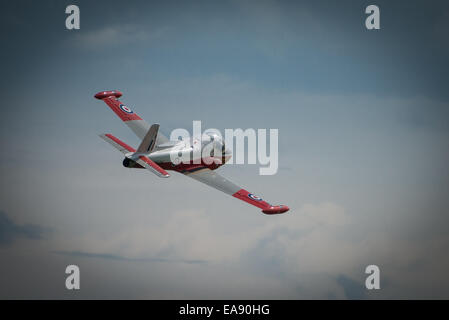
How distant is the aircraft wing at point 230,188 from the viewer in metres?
58.1

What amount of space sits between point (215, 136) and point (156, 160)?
904cm

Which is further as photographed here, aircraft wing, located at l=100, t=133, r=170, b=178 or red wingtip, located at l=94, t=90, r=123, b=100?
red wingtip, located at l=94, t=90, r=123, b=100

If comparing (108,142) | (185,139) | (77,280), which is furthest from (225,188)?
(77,280)

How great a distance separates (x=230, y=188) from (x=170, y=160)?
741 centimetres

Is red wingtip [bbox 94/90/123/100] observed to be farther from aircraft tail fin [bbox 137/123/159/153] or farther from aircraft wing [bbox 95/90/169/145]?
Answer: aircraft tail fin [bbox 137/123/159/153]

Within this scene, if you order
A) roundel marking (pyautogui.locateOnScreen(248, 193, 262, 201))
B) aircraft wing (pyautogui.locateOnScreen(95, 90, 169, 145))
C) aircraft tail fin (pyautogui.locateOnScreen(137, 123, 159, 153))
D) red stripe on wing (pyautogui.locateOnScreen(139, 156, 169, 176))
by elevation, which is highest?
aircraft wing (pyautogui.locateOnScreen(95, 90, 169, 145))

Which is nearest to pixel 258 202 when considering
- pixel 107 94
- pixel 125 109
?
pixel 125 109

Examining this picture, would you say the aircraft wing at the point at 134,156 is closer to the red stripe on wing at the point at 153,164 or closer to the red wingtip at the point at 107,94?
the red stripe on wing at the point at 153,164

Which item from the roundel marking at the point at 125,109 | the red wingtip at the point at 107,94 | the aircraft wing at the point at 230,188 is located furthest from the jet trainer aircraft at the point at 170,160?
the red wingtip at the point at 107,94

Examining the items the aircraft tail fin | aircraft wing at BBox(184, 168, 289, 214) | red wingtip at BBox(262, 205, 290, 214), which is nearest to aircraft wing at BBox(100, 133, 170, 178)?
the aircraft tail fin

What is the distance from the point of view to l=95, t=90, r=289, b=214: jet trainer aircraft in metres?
59.2

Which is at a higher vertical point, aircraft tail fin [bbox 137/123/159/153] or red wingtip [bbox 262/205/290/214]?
aircraft tail fin [bbox 137/123/159/153]

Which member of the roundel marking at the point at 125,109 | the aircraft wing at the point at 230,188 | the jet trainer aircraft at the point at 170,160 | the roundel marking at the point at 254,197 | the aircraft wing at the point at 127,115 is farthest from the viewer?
the roundel marking at the point at 125,109
